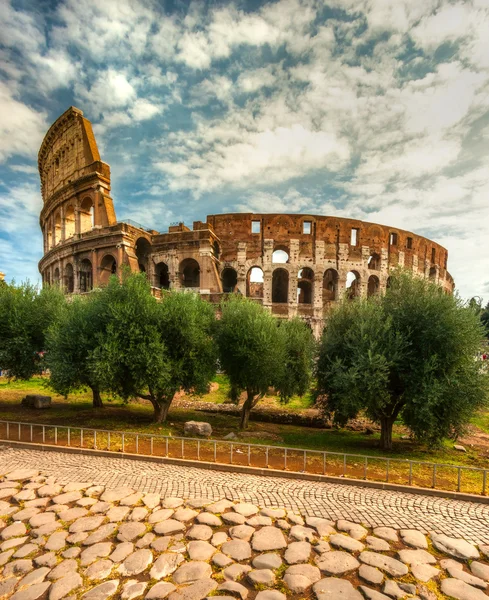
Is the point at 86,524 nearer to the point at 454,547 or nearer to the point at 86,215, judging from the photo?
the point at 454,547

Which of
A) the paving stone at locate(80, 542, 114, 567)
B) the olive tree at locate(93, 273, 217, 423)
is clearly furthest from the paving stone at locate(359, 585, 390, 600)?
the olive tree at locate(93, 273, 217, 423)

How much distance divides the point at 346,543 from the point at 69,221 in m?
33.4

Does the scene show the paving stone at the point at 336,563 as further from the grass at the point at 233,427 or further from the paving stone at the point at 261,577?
the grass at the point at 233,427

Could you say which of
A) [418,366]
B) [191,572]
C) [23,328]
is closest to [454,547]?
[191,572]

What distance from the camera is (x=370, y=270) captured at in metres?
30.7

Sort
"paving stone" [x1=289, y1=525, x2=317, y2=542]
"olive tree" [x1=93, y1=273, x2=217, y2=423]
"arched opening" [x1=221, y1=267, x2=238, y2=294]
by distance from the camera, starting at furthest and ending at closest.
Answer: "arched opening" [x1=221, y1=267, x2=238, y2=294] < "olive tree" [x1=93, y1=273, x2=217, y2=423] < "paving stone" [x1=289, y1=525, x2=317, y2=542]

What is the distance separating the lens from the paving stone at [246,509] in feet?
19.5

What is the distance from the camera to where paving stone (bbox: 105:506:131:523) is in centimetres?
572

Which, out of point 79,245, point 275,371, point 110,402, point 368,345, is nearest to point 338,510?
point 368,345

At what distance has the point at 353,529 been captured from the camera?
18.0 ft

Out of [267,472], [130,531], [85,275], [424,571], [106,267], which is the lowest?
[267,472]

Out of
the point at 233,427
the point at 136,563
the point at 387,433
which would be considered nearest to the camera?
the point at 136,563

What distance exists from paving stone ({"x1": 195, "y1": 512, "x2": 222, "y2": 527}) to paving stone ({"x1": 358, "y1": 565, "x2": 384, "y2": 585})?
2280 mm

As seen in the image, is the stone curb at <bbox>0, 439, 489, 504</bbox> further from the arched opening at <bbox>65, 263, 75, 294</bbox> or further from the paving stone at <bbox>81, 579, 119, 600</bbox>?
the arched opening at <bbox>65, 263, 75, 294</bbox>
